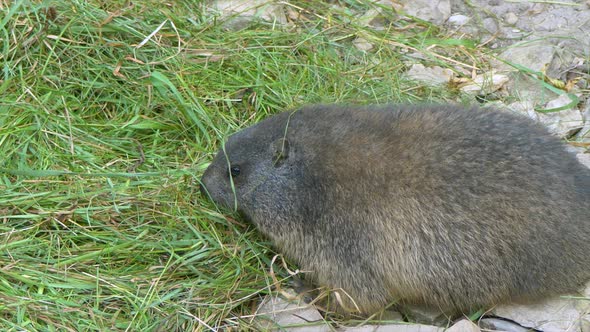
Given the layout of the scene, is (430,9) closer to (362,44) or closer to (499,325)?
(362,44)

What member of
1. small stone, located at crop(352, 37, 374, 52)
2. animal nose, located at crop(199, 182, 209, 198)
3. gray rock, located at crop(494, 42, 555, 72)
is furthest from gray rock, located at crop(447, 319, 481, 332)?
small stone, located at crop(352, 37, 374, 52)

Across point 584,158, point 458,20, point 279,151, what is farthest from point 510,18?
point 279,151

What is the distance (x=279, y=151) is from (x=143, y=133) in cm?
142

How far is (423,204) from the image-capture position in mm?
4656

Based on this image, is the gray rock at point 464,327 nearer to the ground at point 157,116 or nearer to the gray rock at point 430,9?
the ground at point 157,116

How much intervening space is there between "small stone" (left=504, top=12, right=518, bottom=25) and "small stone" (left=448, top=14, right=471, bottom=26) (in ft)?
1.16

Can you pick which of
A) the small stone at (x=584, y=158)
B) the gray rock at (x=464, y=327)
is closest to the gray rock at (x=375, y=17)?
the small stone at (x=584, y=158)

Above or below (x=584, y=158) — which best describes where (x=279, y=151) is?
above

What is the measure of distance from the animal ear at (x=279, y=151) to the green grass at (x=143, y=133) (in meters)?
0.54

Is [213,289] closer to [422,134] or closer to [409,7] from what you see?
[422,134]

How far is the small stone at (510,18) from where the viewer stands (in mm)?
7539

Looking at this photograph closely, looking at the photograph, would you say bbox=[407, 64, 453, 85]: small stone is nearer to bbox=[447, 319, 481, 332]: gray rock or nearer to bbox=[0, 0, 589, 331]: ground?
bbox=[0, 0, 589, 331]: ground

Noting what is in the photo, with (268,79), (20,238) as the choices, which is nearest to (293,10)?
(268,79)

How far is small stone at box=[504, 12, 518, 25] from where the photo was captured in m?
7.54
